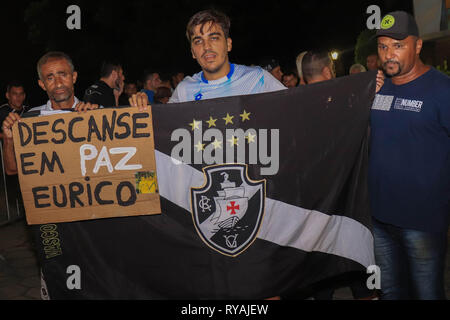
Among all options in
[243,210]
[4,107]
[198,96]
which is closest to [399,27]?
[198,96]

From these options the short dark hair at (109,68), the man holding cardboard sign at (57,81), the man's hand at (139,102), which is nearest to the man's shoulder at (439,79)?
the man's hand at (139,102)

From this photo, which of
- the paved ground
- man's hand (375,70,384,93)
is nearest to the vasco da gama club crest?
man's hand (375,70,384,93)

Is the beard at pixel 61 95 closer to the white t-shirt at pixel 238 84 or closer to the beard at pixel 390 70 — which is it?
the white t-shirt at pixel 238 84

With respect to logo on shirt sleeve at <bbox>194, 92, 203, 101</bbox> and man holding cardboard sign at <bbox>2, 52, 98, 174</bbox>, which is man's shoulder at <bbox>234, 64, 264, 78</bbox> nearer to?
logo on shirt sleeve at <bbox>194, 92, 203, 101</bbox>

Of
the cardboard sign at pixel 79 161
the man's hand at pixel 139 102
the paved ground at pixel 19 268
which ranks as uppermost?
the man's hand at pixel 139 102

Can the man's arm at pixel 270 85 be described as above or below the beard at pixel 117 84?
below

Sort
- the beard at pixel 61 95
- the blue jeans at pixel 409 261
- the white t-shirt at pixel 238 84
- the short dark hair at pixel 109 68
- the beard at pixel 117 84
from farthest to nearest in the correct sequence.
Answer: the beard at pixel 117 84
the short dark hair at pixel 109 68
the beard at pixel 61 95
the white t-shirt at pixel 238 84
the blue jeans at pixel 409 261

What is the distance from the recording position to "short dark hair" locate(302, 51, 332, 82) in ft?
14.2

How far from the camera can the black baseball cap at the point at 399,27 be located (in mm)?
3078

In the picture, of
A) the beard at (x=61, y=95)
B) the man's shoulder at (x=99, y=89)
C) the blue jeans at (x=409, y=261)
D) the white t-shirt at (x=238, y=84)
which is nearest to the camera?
the blue jeans at (x=409, y=261)

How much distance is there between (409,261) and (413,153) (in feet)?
2.35

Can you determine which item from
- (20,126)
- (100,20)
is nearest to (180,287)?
(20,126)
